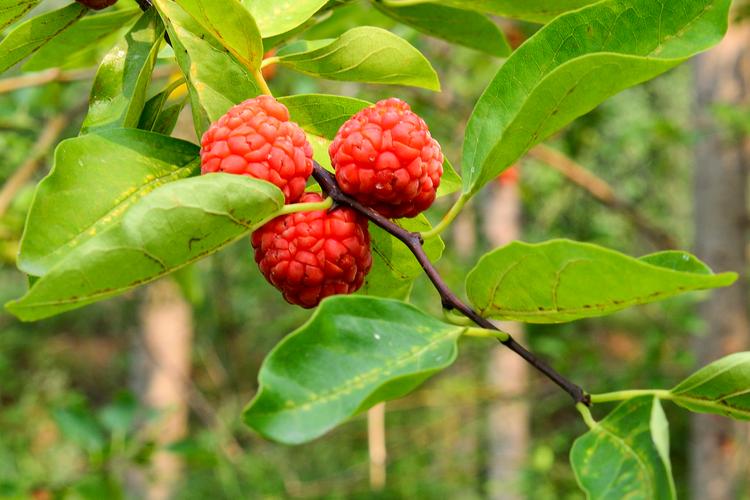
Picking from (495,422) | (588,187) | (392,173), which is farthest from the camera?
(495,422)

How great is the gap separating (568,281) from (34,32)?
503mm

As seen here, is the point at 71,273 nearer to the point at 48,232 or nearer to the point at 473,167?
the point at 48,232

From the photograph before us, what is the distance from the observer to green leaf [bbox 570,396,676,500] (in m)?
0.60

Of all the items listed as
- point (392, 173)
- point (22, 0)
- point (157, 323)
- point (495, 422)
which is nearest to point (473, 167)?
point (392, 173)

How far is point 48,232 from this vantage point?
0.59 metres

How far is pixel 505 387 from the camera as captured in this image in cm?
366

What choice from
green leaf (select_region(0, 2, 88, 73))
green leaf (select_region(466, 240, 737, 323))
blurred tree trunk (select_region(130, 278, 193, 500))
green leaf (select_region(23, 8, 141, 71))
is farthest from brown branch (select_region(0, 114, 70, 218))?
blurred tree trunk (select_region(130, 278, 193, 500))

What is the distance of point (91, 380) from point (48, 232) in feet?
32.8

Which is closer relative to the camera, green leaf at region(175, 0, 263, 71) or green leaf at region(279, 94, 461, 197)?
green leaf at region(175, 0, 263, 71)

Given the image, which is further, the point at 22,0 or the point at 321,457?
the point at 321,457

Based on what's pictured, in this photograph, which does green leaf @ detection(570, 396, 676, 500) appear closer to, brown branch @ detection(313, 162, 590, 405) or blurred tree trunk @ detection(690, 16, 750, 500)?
brown branch @ detection(313, 162, 590, 405)

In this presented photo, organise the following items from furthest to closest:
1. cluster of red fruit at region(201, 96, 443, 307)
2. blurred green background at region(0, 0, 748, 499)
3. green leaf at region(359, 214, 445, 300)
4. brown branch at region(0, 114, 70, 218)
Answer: blurred green background at region(0, 0, 748, 499) < brown branch at region(0, 114, 70, 218) < green leaf at region(359, 214, 445, 300) < cluster of red fruit at region(201, 96, 443, 307)

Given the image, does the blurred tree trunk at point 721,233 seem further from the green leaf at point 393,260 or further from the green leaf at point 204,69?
the green leaf at point 204,69

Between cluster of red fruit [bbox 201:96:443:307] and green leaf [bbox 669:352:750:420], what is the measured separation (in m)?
0.25
